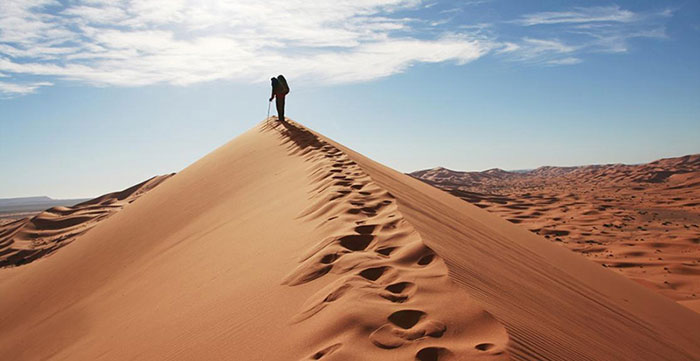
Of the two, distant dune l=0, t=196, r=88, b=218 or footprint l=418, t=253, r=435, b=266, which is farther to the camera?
distant dune l=0, t=196, r=88, b=218

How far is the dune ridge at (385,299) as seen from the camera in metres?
1.40

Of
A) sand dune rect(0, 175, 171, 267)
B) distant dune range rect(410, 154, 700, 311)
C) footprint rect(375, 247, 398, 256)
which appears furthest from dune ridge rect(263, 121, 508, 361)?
sand dune rect(0, 175, 171, 267)

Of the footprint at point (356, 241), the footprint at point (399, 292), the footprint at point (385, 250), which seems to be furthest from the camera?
the footprint at point (356, 241)

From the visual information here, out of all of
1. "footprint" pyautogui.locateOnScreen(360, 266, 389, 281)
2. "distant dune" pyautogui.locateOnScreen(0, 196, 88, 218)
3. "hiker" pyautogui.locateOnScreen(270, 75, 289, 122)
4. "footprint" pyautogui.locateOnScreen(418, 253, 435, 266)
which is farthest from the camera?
"distant dune" pyautogui.locateOnScreen(0, 196, 88, 218)

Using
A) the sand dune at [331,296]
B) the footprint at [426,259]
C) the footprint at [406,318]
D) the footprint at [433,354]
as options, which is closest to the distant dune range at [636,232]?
the sand dune at [331,296]

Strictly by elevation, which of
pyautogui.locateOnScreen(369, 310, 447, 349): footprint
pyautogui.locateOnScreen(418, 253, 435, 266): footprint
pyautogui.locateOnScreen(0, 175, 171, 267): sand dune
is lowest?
pyautogui.locateOnScreen(0, 175, 171, 267): sand dune

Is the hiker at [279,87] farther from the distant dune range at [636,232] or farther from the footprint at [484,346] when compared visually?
the footprint at [484,346]

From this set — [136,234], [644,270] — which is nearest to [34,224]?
[136,234]

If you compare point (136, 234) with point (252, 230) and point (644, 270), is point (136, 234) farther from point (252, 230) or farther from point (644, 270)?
point (644, 270)

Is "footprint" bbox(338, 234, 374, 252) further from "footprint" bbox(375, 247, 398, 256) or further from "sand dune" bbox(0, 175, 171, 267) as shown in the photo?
"sand dune" bbox(0, 175, 171, 267)

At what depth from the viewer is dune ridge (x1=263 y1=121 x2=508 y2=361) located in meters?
1.40

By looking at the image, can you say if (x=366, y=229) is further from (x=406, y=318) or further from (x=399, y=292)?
(x=406, y=318)

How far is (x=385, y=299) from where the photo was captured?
5.74ft

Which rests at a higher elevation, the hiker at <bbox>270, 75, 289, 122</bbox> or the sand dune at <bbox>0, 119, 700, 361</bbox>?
the hiker at <bbox>270, 75, 289, 122</bbox>
